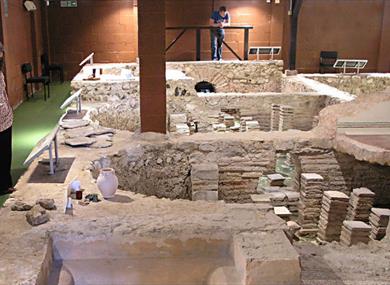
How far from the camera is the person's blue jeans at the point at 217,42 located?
15.9 m

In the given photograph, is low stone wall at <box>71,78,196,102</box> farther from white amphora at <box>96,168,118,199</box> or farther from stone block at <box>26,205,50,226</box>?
stone block at <box>26,205,50,226</box>

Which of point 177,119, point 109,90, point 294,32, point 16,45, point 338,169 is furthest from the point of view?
point 294,32

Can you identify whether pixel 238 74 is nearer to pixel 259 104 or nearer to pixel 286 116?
pixel 259 104

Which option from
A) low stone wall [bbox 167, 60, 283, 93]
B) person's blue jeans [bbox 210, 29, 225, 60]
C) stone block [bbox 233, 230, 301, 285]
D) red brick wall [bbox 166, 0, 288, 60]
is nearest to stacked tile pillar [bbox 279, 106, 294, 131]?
low stone wall [bbox 167, 60, 283, 93]

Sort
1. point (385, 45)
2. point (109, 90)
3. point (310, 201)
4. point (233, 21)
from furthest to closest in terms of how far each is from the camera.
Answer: point (385, 45)
point (233, 21)
point (109, 90)
point (310, 201)

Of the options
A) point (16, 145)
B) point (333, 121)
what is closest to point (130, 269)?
point (16, 145)

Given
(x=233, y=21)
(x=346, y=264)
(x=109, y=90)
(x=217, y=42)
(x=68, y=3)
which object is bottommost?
(x=346, y=264)

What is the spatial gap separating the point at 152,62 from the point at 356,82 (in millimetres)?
9632

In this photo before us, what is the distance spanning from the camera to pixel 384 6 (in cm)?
1820

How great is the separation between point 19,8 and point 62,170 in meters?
7.88

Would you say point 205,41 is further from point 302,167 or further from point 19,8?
point 302,167

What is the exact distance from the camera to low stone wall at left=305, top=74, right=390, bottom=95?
15297 mm

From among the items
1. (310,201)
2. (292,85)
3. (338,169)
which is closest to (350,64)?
(292,85)

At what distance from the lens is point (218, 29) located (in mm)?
15812
